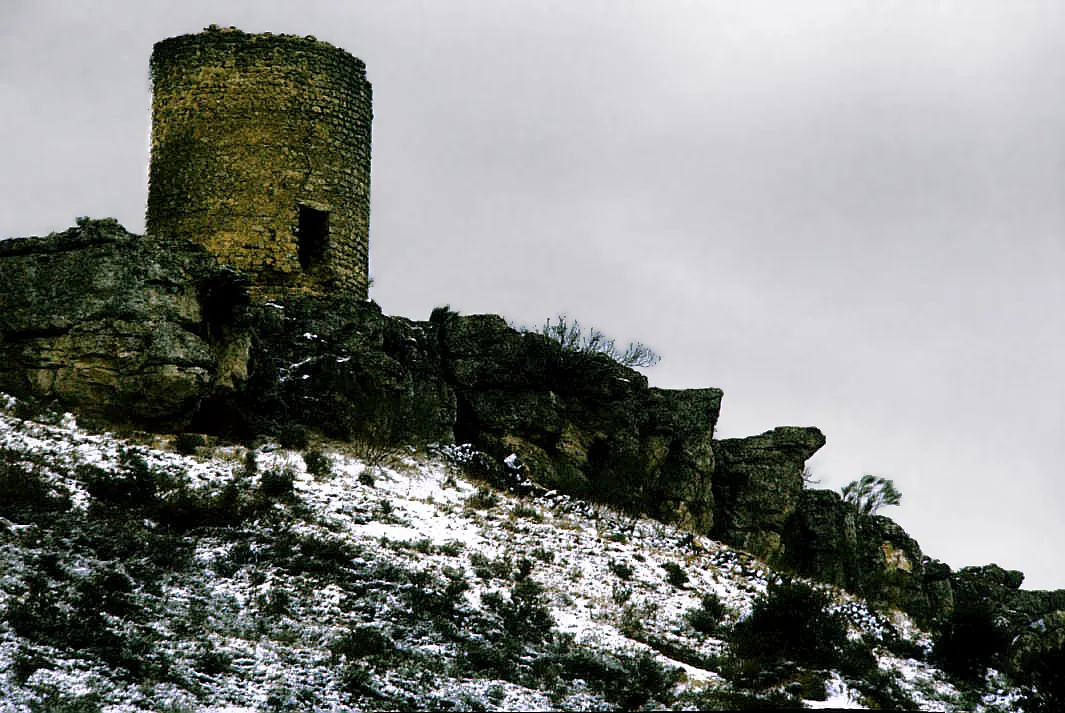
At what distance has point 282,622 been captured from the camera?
14.0m

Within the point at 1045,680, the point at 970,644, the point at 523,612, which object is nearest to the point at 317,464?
the point at 523,612

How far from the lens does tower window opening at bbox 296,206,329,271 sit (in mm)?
24094

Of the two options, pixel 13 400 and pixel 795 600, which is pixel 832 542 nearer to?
pixel 795 600

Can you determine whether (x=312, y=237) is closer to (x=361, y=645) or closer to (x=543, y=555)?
(x=543, y=555)

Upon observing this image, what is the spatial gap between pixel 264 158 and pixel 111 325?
5.06 meters

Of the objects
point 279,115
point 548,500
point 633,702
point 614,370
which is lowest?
point 633,702

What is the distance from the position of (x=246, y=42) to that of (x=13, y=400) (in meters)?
8.27

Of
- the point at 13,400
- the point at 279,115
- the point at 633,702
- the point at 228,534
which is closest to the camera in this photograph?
the point at 633,702

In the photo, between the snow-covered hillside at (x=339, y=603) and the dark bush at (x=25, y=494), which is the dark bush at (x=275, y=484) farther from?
the dark bush at (x=25, y=494)

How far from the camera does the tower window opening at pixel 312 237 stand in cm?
2409

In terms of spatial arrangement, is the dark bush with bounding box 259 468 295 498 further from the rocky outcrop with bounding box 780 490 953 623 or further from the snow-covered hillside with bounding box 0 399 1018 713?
the rocky outcrop with bounding box 780 490 953 623

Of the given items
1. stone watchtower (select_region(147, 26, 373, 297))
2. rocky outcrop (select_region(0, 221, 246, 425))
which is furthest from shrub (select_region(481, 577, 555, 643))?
stone watchtower (select_region(147, 26, 373, 297))

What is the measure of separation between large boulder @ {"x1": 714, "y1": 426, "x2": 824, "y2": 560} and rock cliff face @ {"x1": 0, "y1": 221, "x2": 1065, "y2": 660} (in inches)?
1.3

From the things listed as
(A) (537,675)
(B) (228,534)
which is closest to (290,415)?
(B) (228,534)
